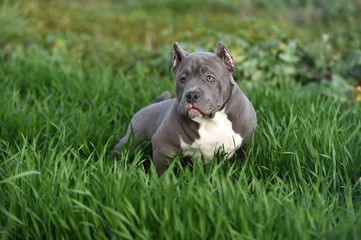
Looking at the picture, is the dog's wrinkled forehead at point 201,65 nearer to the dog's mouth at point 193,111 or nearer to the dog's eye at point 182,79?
the dog's eye at point 182,79

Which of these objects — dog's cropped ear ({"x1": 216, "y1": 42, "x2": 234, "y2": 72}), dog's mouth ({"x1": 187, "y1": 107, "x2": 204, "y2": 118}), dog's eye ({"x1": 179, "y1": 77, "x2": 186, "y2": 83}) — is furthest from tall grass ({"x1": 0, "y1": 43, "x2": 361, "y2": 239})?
dog's cropped ear ({"x1": 216, "y1": 42, "x2": 234, "y2": 72})

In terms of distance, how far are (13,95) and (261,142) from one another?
2.17 meters

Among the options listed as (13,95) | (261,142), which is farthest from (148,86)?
(261,142)

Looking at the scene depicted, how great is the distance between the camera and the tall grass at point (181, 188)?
199 centimetres

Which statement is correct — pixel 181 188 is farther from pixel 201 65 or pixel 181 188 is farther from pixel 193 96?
pixel 201 65

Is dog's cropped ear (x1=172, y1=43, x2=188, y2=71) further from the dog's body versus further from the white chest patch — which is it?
the white chest patch

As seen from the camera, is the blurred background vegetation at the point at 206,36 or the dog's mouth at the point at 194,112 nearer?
the dog's mouth at the point at 194,112

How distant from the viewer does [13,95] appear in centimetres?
373

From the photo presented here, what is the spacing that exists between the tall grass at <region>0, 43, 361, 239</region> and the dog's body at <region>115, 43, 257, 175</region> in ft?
0.43

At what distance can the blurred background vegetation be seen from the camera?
16.8ft

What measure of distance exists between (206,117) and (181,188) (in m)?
0.49

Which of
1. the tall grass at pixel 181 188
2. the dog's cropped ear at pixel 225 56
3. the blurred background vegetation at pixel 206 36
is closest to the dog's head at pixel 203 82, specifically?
the dog's cropped ear at pixel 225 56

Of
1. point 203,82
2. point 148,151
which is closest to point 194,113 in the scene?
point 203,82

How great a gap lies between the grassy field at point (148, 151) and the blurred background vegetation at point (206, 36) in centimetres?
3
